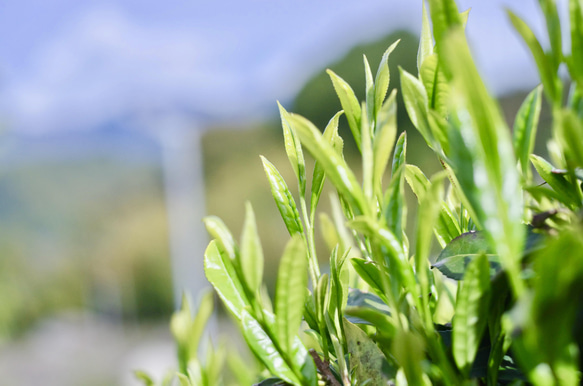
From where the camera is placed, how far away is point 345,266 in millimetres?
276

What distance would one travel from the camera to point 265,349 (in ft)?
0.74

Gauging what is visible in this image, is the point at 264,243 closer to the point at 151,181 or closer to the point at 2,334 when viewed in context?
the point at 151,181

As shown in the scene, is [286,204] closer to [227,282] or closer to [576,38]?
[227,282]

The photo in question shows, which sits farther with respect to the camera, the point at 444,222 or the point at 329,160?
the point at 444,222

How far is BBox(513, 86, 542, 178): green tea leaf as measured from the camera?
0.22 meters

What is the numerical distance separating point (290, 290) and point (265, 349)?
0.04 m

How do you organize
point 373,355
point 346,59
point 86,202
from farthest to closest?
point 346,59, point 86,202, point 373,355

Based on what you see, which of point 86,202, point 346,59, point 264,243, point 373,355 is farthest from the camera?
point 346,59

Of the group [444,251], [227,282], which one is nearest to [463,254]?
[444,251]

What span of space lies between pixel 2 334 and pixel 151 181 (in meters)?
3.90

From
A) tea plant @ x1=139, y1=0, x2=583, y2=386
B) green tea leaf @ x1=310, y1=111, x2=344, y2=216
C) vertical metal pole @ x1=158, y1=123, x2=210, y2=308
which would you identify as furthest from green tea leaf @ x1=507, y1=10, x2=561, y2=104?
vertical metal pole @ x1=158, y1=123, x2=210, y2=308

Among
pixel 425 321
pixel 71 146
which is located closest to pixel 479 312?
pixel 425 321

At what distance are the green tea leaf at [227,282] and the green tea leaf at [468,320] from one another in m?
0.10

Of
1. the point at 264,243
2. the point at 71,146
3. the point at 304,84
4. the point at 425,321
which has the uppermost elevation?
the point at 304,84
